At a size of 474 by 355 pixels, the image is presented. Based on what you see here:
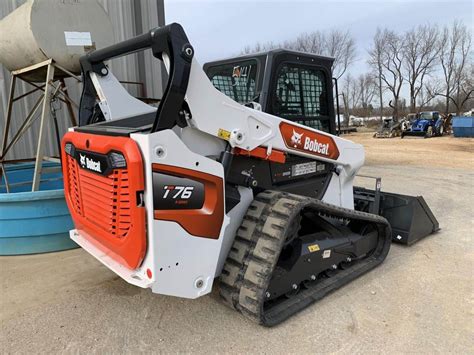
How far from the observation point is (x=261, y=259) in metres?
2.73

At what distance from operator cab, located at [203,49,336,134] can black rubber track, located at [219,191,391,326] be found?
0.83 m

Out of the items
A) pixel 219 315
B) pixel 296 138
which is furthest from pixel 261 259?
pixel 296 138

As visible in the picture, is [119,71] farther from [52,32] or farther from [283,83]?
[283,83]

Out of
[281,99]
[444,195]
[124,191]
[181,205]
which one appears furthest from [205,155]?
[444,195]

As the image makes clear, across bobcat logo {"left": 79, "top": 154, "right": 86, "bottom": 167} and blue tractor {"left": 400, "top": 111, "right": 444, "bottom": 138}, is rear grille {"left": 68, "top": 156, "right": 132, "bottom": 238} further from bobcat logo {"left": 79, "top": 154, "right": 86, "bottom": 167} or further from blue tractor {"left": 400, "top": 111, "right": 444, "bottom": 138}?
blue tractor {"left": 400, "top": 111, "right": 444, "bottom": 138}

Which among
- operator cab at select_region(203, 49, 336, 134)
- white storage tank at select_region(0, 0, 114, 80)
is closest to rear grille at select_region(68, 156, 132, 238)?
operator cab at select_region(203, 49, 336, 134)

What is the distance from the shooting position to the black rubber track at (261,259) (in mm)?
2691

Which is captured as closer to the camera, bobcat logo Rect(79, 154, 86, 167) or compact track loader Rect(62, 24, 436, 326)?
compact track loader Rect(62, 24, 436, 326)

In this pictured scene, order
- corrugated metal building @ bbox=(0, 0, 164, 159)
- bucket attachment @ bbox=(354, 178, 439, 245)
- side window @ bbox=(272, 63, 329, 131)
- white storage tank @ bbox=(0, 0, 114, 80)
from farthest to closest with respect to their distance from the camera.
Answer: corrugated metal building @ bbox=(0, 0, 164, 159)
bucket attachment @ bbox=(354, 178, 439, 245)
white storage tank @ bbox=(0, 0, 114, 80)
side window @ bbox=(272, 63, 329, 131)

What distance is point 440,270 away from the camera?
12.4 feet

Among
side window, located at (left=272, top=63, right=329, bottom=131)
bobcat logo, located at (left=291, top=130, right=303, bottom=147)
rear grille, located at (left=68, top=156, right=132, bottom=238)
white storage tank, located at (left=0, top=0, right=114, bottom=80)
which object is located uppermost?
white storage tank, located at (left=0, top=0, right=114, bottom=80)

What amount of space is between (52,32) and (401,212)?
4.46 meters

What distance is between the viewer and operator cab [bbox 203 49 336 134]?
3.25 m

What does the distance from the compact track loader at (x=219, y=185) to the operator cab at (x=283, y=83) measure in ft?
0.05
